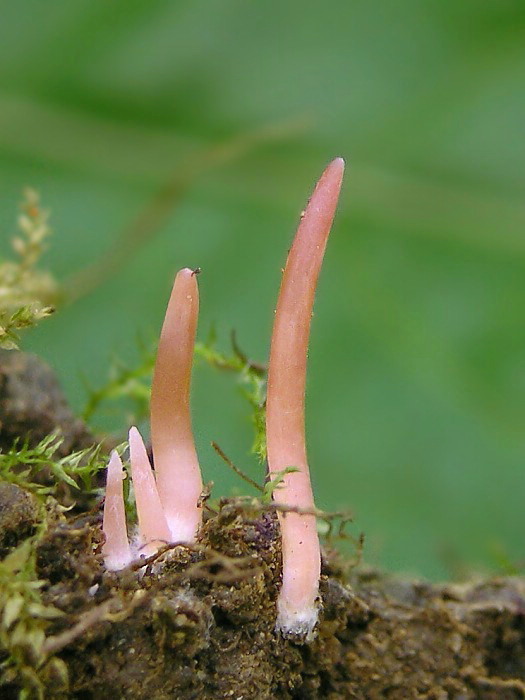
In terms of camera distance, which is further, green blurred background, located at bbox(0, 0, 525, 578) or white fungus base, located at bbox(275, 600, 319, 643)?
green blurred background, located at bbox(0, 0, 525, 578)

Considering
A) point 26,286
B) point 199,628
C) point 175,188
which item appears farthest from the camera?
point 175,188

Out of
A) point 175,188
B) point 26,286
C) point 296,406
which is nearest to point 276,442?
point 296,406

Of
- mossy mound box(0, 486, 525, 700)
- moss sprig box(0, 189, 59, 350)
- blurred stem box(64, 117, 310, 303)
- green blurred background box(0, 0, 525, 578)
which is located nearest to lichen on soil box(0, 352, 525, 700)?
mossy mound box(0, 486, 525, 700)

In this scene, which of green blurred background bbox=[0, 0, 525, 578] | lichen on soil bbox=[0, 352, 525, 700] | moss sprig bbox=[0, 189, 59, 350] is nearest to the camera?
lichen on soil bbox=[0, 352, 525, 700]

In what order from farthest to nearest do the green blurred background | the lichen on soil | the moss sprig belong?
the green blurred background, the moss sprig, the lichen on soil

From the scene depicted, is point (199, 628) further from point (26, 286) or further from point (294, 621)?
point (26, 286)

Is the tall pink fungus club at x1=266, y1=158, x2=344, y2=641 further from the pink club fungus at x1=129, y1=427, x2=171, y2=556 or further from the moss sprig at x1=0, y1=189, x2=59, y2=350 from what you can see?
the moss sprig at x1=0, y1=189, x2=59, y2=350

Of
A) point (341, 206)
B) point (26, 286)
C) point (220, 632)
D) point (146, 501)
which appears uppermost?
point (341, 206)

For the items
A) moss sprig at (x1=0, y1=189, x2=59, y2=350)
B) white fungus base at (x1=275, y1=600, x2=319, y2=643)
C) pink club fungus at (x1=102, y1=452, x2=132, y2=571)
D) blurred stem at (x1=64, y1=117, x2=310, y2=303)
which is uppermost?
blurred stem at (x1=64, y1=117, x2=310, y2=303)

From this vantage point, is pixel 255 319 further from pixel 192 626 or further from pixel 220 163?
pixel 192 626
